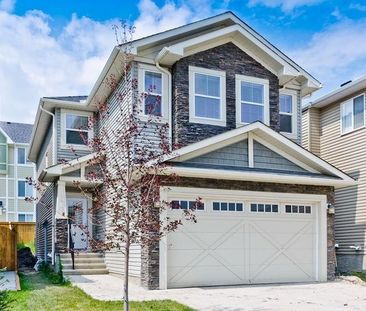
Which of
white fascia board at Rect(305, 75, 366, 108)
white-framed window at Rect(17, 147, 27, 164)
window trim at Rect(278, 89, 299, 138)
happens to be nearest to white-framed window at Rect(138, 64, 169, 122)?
window trim at Rect(278, 89, 299, 138)

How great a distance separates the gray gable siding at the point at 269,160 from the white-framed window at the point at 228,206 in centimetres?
122

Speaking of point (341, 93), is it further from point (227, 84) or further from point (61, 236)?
point (61, 236)

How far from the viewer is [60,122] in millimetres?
16828

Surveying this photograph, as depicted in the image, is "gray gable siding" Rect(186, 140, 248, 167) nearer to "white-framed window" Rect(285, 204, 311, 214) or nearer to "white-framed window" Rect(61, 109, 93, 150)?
"white-framed window" Rect(285, 204, 311, 214)

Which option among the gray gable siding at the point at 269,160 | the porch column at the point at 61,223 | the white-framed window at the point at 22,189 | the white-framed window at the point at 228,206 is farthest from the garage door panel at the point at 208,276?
the white-framed window at the point at 22,189

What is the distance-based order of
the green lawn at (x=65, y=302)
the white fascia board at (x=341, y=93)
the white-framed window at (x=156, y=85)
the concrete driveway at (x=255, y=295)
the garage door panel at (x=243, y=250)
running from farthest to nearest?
the white fascia board at (x=341, y=93), the white-framed window at (x=156, y=85), the garage door panel at (x=243, y=250), the concrete driveway at (x=255, y=295), the green lawn at (x=65, y=302)

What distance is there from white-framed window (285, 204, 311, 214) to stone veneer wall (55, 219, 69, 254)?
714 cm

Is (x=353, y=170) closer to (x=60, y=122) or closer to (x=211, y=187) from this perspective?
(x=211, y=187)

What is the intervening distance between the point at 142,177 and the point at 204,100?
594cm

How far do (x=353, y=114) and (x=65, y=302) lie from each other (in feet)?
41.5

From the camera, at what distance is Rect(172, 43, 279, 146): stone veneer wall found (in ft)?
44.8

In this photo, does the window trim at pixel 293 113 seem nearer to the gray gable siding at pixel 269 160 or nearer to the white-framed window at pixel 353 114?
the white-framed window at pixel 353 114

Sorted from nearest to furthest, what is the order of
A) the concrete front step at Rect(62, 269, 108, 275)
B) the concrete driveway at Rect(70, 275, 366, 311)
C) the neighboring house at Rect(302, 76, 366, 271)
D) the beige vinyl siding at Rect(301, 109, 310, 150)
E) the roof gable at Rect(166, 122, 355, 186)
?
1. the concrete driveway at Rect(70, 275, 366, 311)
2. the roof gable at Rect(166, 122, 355, 186)
3. the concrete front step at Rect(62, 269, 108, 275)
4. the neighboring house at Rect(302, 76, 366, 271)
5. the beige vinyl siding at Rect(301, 109, 310, 150)

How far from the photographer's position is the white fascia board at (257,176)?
11.6 metres
